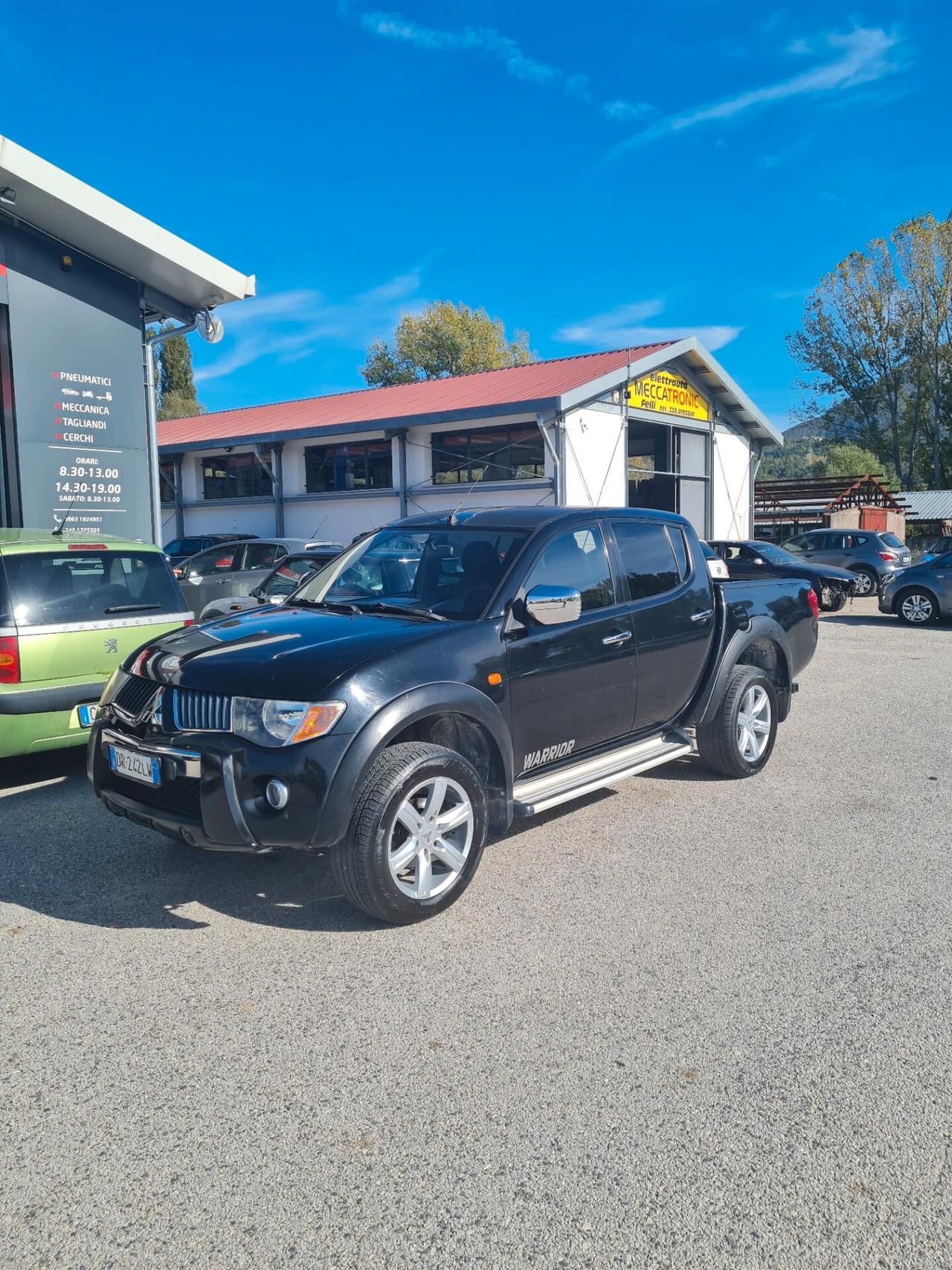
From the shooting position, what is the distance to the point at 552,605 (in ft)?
15.2

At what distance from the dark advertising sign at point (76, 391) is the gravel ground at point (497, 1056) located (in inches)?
271

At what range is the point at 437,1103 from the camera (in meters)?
2.88

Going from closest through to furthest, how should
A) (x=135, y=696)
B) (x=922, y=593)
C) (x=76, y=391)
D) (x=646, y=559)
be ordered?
1. (x=135, y=696)
2. (x=646, y=559)
3. (x=76, y=391)
4. (x=922, y=593)

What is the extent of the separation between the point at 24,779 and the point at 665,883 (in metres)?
4.48

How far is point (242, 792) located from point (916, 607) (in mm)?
15426

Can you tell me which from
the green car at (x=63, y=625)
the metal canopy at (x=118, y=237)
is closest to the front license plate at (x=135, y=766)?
the green car at (x=63, y=625)

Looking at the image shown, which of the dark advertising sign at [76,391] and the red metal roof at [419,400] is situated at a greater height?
the red metal roof at [419,400]

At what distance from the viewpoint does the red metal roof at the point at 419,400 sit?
22.1m

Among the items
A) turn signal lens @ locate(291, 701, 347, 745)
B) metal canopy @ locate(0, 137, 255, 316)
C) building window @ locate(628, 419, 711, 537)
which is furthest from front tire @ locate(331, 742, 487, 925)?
building window @ locate(628, 419, 711, 537)

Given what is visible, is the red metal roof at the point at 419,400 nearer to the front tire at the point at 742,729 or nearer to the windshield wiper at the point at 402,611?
the front tire at the point at 742,729

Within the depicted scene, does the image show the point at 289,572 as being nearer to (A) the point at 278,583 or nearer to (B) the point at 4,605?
(A) the point at 278,583

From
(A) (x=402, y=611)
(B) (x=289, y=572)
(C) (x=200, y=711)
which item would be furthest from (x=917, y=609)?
(C) (x=200, y=711)

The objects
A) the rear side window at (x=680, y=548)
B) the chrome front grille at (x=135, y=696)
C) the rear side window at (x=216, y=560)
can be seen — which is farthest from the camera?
the rear side window at (x=216, y=560)

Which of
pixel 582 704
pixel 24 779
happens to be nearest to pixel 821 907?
pixel 582 704
